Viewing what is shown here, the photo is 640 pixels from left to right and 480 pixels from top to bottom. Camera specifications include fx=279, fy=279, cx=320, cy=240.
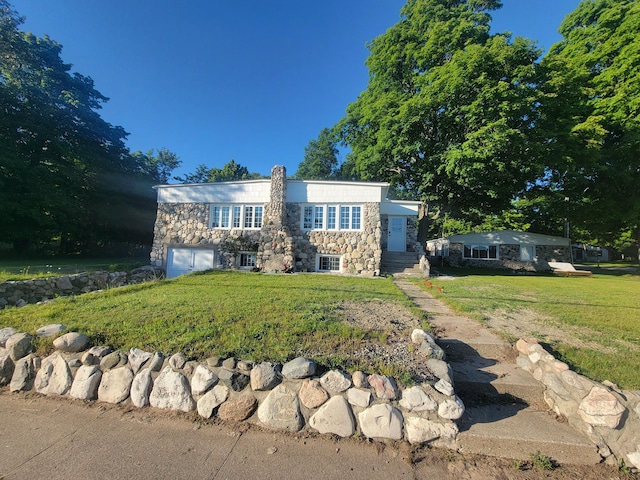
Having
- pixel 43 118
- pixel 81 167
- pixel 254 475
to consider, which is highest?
pixel 43 118

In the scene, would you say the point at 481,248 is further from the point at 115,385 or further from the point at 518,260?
the point at 115,385

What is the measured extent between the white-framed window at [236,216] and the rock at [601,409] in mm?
13179

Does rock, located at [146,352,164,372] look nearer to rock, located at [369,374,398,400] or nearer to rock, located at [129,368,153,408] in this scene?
rock, located at [129,368,153,408]

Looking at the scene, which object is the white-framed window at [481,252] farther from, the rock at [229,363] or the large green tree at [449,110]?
the rock at [229,363]

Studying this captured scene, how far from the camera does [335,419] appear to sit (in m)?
2.52

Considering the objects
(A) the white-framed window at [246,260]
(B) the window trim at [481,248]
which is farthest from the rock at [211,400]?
(B) the window trim at [481,248]

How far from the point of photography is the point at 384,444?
2381 mm

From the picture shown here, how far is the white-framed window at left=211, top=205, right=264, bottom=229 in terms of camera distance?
47.3 ft

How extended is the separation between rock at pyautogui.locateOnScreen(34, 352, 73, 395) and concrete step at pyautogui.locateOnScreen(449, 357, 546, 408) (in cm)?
426

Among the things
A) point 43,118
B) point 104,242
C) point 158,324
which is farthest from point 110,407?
point 104,242

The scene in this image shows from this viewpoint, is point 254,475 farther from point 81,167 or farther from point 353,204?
point 81,167

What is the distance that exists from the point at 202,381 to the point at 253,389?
52 centimetres

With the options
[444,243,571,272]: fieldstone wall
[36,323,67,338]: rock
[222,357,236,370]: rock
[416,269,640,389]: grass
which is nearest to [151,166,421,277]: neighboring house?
[416,269,640,389]: grass

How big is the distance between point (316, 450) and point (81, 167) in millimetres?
25712
